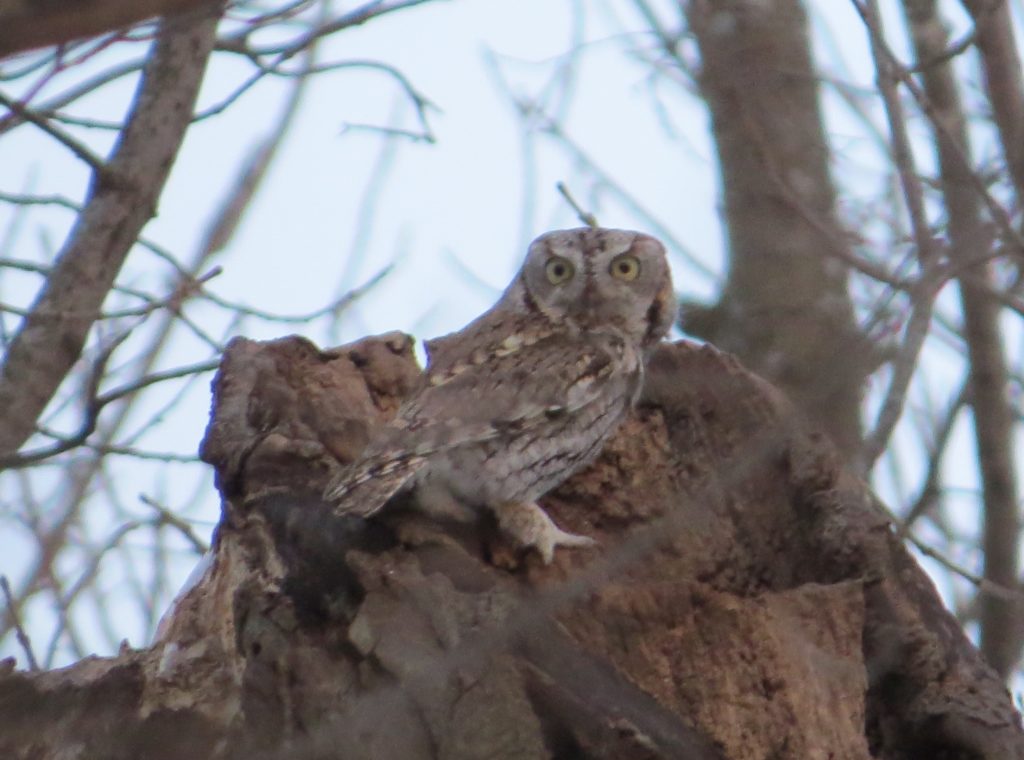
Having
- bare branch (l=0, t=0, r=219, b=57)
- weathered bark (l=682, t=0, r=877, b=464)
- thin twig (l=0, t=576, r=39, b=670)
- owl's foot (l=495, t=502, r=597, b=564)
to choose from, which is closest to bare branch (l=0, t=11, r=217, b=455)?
thin twig (l=0, t=576, r=39, b=670)

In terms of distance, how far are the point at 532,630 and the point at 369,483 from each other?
519 mm

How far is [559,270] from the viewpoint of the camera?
4020mm

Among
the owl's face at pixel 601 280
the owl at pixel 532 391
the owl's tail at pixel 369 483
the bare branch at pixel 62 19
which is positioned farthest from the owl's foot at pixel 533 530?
the bare branch at pixel 62 19

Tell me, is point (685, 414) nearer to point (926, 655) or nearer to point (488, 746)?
point (926, 655)

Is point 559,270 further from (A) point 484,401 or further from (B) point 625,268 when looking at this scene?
(A) point 484,401

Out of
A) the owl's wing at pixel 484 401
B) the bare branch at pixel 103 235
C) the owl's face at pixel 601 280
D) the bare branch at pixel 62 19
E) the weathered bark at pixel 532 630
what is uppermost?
the bare branch at pixel 103 235

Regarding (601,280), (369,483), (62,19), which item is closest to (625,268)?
(601,280)

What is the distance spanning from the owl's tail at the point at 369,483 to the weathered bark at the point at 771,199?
152 cm

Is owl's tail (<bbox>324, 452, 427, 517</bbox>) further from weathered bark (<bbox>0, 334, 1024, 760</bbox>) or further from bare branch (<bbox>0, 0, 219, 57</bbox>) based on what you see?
bare branch (<bbox>0, 0, 219, 57</bbox>)

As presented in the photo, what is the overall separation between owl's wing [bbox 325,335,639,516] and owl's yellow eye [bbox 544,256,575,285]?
214 millimetres

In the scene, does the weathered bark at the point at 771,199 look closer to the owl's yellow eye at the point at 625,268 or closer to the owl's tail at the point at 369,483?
the owl's yellow eye at the point at 625,268

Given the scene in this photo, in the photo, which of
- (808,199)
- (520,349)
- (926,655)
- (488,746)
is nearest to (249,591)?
(488,746)

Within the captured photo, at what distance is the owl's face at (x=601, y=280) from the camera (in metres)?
3.98

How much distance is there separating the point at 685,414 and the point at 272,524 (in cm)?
125
